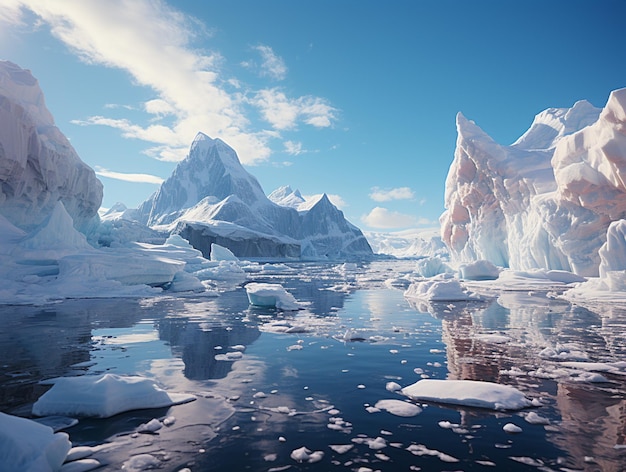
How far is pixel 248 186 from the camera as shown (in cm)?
16238

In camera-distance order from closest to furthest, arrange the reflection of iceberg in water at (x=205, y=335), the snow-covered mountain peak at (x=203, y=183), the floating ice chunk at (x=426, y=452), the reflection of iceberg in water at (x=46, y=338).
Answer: the floating ice chunk at (x=426, y=452), the reflection of iceberg in water at (x=46, y=338), the reflection of iceberg in water at (x=205, y=335), the snow-covered mountain peak at (x=203, y=183)

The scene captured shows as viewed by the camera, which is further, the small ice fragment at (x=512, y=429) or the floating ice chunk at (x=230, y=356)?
the floating ice chunk at (x=230, y=356)

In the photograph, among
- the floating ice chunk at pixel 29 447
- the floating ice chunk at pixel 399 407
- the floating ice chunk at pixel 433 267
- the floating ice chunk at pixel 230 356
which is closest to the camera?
the floating ice chunk at pixel 29 447

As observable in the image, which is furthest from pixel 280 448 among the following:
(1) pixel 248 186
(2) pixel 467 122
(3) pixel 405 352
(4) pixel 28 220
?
(1) pixel 248 186

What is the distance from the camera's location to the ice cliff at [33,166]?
3000cm

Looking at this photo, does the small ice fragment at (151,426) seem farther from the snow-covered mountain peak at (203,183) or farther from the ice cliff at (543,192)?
the snow-covered mountain peak at (203,183)

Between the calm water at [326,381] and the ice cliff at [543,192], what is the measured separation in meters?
13.3

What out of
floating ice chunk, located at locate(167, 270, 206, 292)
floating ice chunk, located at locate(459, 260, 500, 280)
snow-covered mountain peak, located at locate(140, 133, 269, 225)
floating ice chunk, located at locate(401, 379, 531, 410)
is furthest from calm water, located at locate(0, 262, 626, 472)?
snow-covered mountain peak, located at locate(140, 133, 269, 225)

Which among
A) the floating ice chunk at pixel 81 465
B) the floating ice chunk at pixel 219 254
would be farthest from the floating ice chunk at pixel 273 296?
the floating ice chunk at pixel 219 254

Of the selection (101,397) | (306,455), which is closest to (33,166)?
(101,397)

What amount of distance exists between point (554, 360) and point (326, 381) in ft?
17.9

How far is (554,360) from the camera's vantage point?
9.12 metres

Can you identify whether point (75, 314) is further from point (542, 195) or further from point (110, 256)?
point (542, 195)

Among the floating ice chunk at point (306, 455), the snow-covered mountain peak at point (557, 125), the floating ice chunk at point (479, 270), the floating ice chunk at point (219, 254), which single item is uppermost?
the snow-covered mountain peak at point (557, 125)
